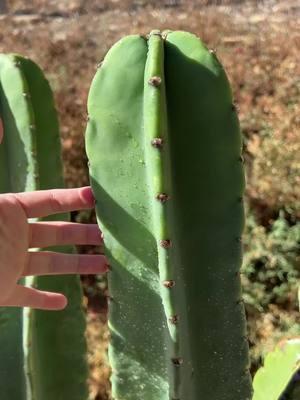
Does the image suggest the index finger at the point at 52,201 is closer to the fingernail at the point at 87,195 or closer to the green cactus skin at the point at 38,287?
the fingernail at the point at 87,195

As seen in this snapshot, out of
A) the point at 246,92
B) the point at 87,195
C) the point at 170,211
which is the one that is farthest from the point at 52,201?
the point at 246,92

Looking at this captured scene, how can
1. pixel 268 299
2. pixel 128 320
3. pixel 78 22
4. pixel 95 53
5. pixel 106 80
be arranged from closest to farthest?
pixel 106 80 < pixel 128 320 < pixel 268 299 < pixel 95 53 < pixel 78 22

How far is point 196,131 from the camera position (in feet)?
4.02

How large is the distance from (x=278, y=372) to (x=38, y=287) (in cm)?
78

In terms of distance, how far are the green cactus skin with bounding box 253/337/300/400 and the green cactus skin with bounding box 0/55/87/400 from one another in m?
0.56

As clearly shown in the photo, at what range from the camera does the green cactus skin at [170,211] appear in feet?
3.89

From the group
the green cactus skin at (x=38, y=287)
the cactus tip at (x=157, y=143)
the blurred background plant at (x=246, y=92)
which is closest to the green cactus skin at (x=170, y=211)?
the cactus tip at (x=157, y=143)

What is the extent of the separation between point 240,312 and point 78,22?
3.79 metres

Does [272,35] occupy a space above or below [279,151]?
above

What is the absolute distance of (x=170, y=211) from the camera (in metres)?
1.20

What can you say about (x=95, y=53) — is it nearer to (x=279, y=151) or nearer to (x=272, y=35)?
(x=272, y=35)

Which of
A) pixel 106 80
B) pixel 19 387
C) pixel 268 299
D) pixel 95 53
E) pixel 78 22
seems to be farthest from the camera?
pixel 78 22

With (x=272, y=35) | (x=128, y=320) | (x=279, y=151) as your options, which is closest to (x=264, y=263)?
(x=279, y=151)

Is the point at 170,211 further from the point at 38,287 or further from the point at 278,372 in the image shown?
the point at 278,372
